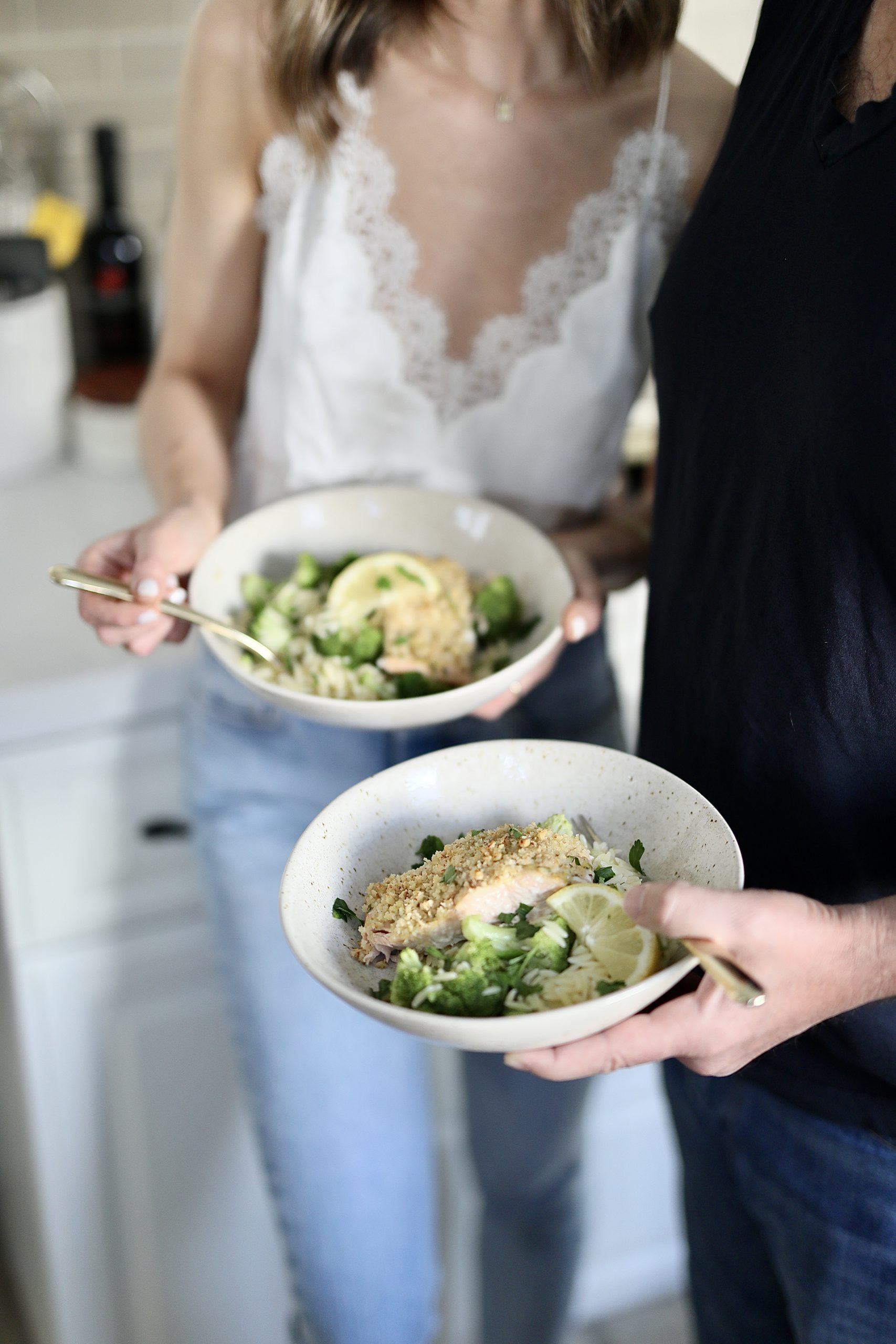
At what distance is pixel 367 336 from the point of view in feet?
3.14

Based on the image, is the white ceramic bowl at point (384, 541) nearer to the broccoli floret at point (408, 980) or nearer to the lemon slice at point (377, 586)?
the lemon slice at point (377, 586)

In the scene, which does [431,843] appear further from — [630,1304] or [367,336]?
[630,1304]

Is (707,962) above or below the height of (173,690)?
above

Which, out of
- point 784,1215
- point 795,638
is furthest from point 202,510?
point 784,1215

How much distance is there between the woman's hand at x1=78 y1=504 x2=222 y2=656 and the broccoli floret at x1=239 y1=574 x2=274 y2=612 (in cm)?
4

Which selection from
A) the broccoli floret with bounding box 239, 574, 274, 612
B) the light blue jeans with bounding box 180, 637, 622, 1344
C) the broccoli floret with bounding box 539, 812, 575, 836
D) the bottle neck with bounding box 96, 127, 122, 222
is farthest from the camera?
the bottle neck with bounding box 96, 127, 122, 222

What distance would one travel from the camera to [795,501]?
2.05ft

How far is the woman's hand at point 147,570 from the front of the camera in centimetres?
83

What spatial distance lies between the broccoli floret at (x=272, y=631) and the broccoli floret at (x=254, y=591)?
34mm

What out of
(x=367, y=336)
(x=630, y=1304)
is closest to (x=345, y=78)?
(x=367, y=336)

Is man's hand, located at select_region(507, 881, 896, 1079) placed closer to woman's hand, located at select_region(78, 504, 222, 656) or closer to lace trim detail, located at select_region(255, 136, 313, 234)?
Result: woman's hand, located at select_region(78, 504, 222, 656)

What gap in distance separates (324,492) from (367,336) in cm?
13

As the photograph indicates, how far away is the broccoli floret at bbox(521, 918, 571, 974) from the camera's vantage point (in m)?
0.57

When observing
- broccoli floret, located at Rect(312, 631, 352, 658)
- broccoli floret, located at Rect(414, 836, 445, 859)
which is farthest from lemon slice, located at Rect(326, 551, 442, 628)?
broccoli floret, located at Rect(414, 836, 445, 859)
